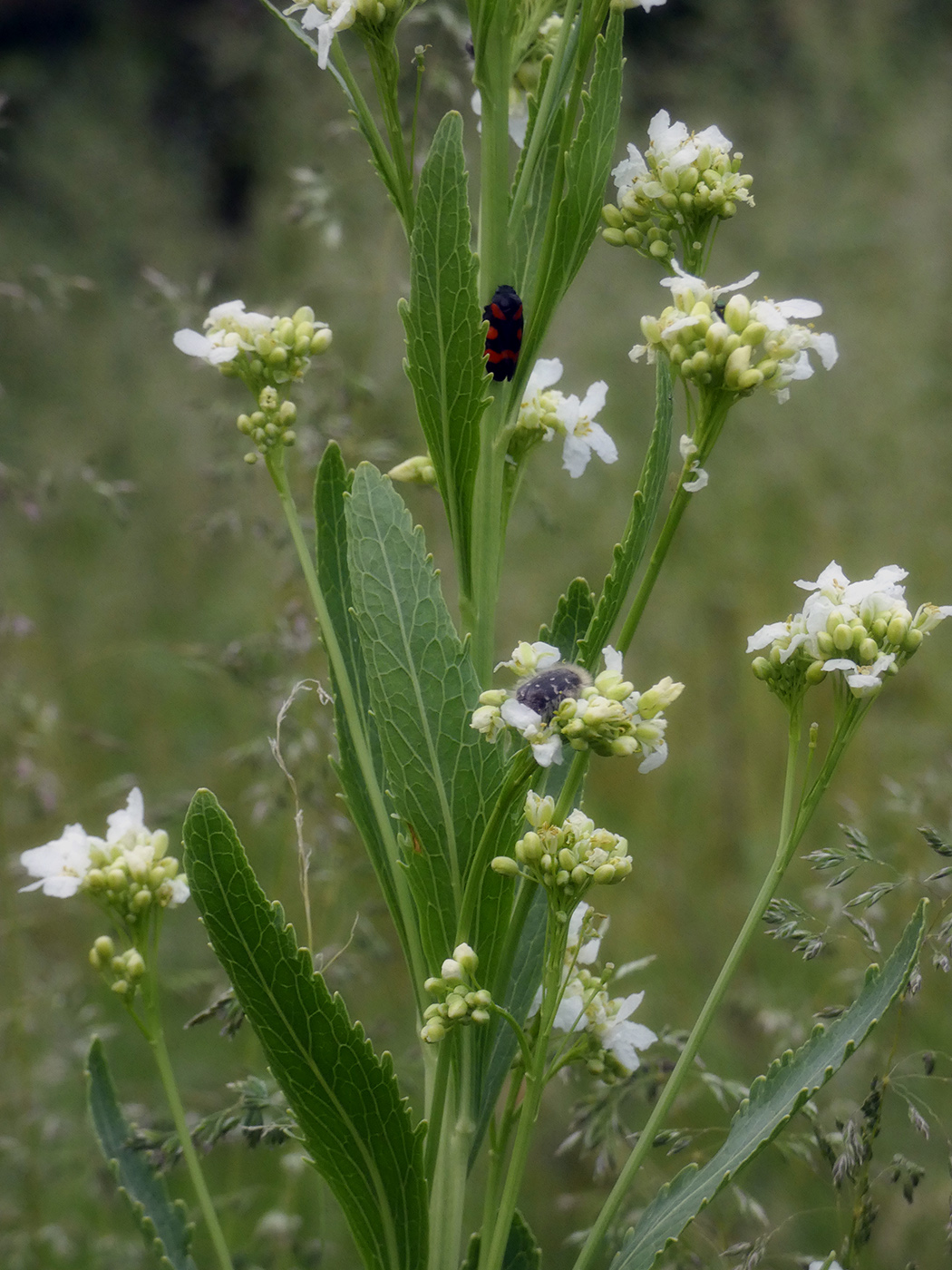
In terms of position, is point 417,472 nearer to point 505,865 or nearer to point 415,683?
point 415,683

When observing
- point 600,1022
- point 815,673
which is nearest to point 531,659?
point 815,673

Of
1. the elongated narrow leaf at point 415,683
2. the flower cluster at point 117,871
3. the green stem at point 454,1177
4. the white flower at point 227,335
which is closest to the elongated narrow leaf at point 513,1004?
the green stem at point 454,1177

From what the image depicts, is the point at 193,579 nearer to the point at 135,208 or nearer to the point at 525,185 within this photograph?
the point at 135,208

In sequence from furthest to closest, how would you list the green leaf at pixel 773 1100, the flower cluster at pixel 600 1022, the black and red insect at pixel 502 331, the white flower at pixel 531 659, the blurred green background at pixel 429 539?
the blurred green background at pixel 429 539 < the flower cluster at pixel 600 1022 < the black and red insect at pixel 502 331 < the white flower at pixel 531 659 < the green leaf at pixel 773 1100

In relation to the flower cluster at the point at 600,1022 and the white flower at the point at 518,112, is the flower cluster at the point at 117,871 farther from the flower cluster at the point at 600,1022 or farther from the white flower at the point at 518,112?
the white flower at the point at 518,112

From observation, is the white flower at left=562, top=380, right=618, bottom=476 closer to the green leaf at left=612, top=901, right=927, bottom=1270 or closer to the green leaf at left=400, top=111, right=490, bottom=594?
the green leaf at left=400, top=111, right=490, bottom=594
